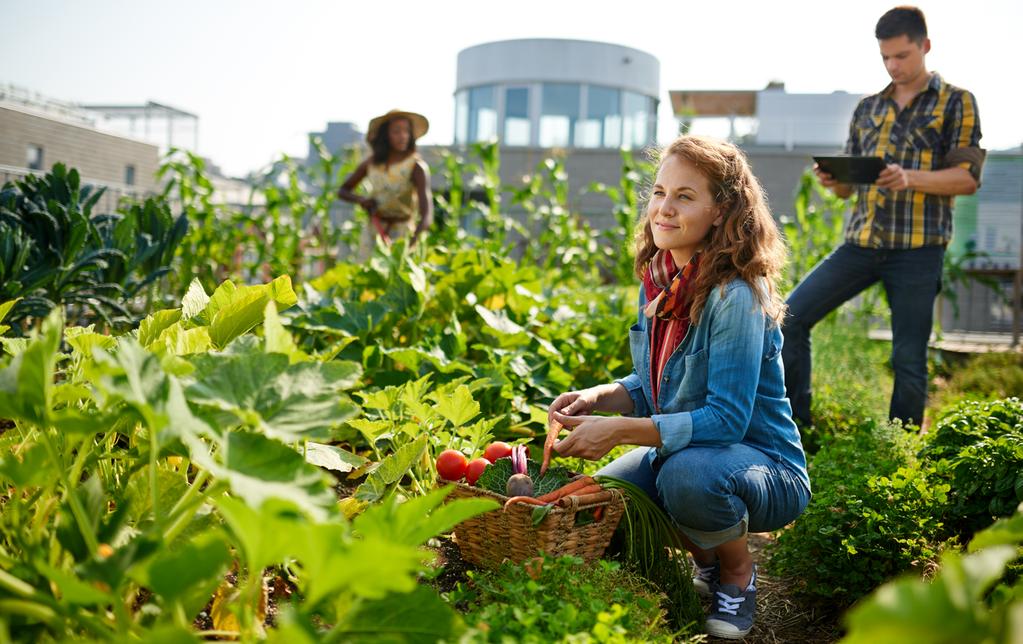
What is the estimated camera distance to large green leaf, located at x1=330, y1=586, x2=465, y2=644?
106 cm

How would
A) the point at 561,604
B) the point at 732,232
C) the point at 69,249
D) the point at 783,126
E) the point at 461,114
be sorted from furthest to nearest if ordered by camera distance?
the point at 461,114, the point at 783,126, the point at 69,249, the point at 732,232, the point at 561,604

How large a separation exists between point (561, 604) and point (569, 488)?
0.51 m

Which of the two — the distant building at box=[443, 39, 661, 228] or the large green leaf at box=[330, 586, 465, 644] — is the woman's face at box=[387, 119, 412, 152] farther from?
the distant building at box=[443, 39, 661, 228]

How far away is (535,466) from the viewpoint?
2250mm

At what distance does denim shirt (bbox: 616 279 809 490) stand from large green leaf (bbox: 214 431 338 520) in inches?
44.6

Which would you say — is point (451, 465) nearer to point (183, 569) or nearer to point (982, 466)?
point (183, 569)

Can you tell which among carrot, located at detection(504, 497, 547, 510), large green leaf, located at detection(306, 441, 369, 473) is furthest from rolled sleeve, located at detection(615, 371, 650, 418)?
large green leaf, located at detection(306, 441, 369, 473)

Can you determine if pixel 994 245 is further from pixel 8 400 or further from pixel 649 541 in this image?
pixel 8 400

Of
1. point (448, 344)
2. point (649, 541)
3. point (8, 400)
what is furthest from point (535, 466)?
point (8, 400)

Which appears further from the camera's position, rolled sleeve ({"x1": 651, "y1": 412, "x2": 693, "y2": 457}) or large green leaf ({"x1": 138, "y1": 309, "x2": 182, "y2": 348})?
rolled sleeve ({"x1": 651, "y1": 412, "x2": 693, "y2": 457})

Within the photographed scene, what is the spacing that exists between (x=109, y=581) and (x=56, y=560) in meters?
0.37

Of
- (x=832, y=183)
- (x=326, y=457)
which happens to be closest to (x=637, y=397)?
(x=326, y=457)

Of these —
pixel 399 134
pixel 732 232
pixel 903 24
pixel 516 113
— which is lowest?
pixel 732 232

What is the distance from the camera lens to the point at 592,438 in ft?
6.56
